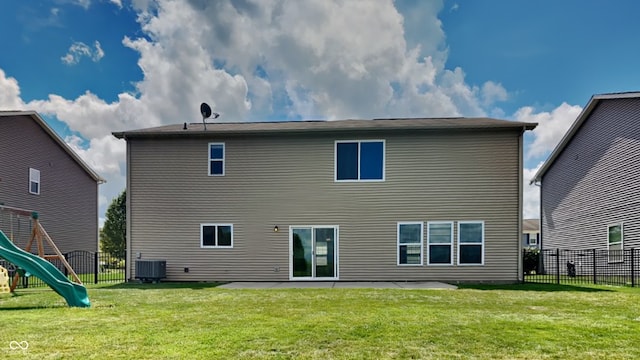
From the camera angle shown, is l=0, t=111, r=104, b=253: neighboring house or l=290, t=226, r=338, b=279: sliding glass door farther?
l=0, t=111, r=104, b=253: neighboring house

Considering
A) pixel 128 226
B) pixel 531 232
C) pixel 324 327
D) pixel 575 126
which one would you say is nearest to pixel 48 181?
pixel 128 226

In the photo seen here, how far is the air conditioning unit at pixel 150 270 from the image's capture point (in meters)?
13.1

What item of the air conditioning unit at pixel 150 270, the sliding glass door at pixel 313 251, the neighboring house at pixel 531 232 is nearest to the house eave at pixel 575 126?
the sliding glass door at pixel 313 251

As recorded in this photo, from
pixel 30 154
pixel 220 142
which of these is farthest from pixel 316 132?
pixel 30 154

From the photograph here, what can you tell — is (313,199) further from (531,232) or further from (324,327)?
(531,232)

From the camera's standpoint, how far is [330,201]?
529 inches

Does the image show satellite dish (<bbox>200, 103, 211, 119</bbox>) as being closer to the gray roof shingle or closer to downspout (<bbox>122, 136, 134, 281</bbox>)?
the gray roof shingle

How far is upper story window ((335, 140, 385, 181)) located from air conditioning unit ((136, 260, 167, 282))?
21.1 ft

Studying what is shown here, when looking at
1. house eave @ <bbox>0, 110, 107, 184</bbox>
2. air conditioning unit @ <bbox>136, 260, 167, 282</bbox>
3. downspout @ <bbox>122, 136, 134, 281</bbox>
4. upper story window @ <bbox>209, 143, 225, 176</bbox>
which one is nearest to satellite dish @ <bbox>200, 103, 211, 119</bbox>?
upper story window @ <bbox>209, 143, 225, 176</bbox>

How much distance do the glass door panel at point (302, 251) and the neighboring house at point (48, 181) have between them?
1171 centimetres

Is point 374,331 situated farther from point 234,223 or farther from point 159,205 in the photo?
point 159,205

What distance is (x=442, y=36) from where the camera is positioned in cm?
1605

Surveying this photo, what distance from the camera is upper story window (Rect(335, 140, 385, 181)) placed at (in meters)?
13.4

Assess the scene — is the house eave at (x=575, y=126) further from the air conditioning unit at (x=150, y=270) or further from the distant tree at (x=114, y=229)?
the distant tree at (x=114, y=229)
